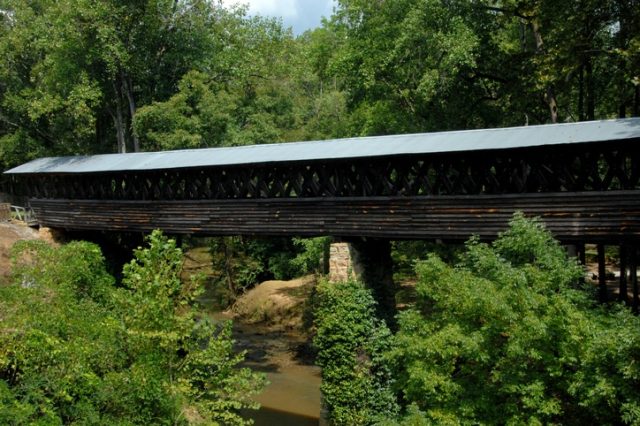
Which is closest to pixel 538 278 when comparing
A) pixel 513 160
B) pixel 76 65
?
pixel 513 160

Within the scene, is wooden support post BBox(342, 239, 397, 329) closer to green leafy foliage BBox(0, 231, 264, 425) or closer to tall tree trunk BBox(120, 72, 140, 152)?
green leafy foliage BBox(0, 231, 264, 425)

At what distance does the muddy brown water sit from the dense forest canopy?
8680mm

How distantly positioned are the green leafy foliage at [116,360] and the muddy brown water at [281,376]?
19.1 feet

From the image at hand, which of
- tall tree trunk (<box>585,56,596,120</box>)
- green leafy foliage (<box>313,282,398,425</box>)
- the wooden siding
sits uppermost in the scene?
tall tree trunk (<box>585,56,596,120</box>)

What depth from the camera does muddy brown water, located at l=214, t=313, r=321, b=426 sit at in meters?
17.6

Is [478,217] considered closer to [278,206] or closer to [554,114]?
[278,206]

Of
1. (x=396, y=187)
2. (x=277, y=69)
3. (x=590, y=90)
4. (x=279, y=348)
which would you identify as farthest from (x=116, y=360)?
(x=277, y=69)

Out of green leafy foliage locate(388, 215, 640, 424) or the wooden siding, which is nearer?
green leafy foliage locate(388, 215, 640, 424)

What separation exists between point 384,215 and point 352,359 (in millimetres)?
3453

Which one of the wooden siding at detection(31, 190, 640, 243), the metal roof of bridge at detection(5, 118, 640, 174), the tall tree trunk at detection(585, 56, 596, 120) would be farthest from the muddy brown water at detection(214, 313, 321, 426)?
the tall tree trunk at detection(585, 56, 596, 120)

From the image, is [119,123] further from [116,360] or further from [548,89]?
[116,360]

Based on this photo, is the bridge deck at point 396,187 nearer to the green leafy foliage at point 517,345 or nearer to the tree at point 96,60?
the green leafy foliage at point 517,345

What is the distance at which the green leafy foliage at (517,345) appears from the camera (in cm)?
1008

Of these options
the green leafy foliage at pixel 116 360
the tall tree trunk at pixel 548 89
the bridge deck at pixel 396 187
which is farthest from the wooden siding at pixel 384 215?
the tall tree trunk at pixel 548 89
